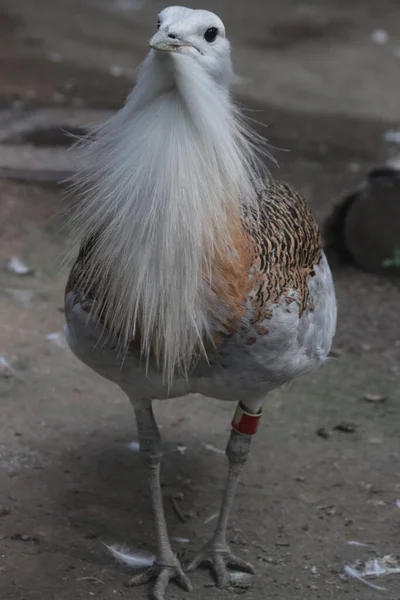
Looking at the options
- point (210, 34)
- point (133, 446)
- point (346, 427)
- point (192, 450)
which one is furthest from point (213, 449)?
point (210, 34)

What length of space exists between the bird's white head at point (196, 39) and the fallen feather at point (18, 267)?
236 centimetres

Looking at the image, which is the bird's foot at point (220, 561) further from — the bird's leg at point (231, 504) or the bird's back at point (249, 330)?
the bird's back at point (249, 330)

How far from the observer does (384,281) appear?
15.7ft

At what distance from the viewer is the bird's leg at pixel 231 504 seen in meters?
2.80

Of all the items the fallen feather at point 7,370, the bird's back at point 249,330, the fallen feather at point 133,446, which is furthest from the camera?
the fallen feather at point 7,370

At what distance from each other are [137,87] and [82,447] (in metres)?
1.55

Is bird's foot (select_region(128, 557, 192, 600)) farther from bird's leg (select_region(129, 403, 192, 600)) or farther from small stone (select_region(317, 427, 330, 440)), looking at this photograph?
small stone (select_region(317, 427, 330, 440))

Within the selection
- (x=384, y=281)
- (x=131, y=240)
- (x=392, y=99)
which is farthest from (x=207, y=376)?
(x=392, y=99)

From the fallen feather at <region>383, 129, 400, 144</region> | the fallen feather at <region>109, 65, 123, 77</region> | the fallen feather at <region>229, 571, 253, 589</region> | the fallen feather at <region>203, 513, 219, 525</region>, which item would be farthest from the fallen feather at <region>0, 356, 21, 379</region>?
the fallen feather at <region>109, 65, 123, 77</region>

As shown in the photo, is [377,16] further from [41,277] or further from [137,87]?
[137,87]

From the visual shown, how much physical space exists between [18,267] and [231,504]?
6.67 feet

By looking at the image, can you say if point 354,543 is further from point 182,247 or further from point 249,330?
point 182,247

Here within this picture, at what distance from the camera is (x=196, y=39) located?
83.7 inches

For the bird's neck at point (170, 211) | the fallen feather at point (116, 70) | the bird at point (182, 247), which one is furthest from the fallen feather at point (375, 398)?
the fallen feather at point (116, 70)
